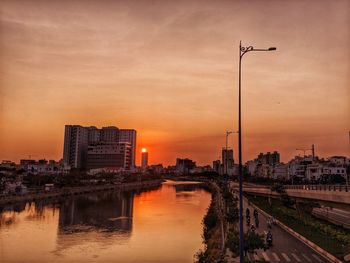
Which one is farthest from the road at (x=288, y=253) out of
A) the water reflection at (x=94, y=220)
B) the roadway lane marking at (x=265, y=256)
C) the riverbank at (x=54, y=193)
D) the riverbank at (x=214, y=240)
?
the riverbank at (x=54, y=193)

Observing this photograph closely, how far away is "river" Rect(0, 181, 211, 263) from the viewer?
145 feet

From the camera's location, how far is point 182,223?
234 feet

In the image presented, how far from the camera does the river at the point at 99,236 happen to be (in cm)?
4434

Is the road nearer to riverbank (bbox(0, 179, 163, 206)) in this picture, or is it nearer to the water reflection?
the water reflection

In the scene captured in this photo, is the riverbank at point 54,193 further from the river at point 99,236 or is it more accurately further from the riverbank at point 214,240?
the riverbank at point 214,240

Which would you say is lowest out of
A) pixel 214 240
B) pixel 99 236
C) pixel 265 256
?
pixel 99 236

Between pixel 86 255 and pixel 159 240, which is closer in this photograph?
pixel 86 255

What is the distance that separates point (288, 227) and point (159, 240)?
18.2 meters

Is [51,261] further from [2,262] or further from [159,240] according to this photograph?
[159,240]

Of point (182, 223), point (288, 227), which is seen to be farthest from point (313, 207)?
point (288, 227)

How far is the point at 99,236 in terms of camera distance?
56.9 metres

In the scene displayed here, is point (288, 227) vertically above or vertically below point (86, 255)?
above

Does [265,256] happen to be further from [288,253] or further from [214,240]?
A: [214,240]

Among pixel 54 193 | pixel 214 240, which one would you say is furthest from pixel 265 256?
pixel 54 193
